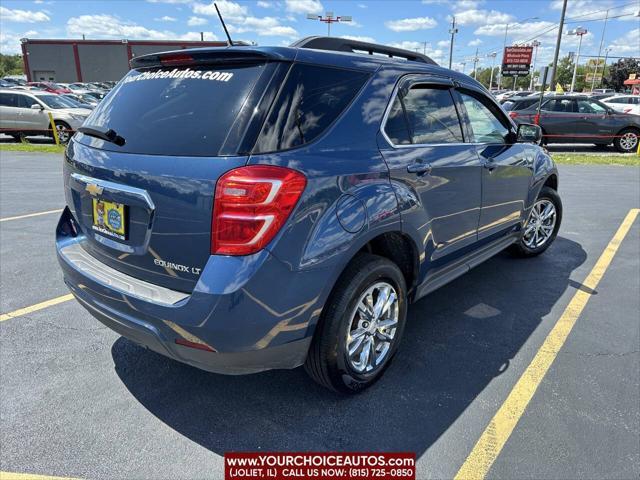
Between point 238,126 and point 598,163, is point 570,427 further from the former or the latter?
point 598,163

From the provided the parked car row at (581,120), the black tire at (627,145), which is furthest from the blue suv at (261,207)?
the black tire at (627,145)

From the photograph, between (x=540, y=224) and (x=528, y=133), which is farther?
(x=540, y=224)

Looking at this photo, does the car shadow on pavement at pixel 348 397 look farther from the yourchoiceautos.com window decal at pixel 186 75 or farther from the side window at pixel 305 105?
the yourchoiceautos.com window decal at pixel 186 75

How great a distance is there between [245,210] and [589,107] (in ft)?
54.4

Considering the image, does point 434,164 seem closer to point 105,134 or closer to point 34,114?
point 105,134

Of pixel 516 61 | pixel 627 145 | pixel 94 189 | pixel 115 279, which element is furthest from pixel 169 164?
pixel 516 61

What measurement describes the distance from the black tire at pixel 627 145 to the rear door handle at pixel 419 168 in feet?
51.7

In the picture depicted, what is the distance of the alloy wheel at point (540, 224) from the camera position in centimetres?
483

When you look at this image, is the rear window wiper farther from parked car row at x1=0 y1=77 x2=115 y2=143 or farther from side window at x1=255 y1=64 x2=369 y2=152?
parked car row at x1=0 y1=77 x2=115 y2=143

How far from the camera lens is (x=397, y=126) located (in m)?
2.70

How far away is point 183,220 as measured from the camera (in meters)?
2.01

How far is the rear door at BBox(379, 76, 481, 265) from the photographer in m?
2.68

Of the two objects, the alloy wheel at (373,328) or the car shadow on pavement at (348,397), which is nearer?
the car shadow on pavement at (348,397)

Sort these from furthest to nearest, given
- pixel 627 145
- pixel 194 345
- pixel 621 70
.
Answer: pixel 621 70
pixel 627 145
pixel 194 345
